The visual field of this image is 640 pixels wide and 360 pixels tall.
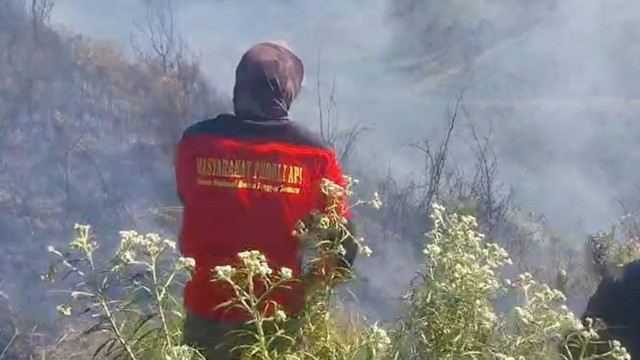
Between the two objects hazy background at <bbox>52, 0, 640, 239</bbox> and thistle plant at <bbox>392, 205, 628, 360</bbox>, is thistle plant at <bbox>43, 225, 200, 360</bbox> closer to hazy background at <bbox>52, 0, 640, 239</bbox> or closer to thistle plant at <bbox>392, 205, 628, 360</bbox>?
thistle plant at <bbox>392, 205, 628, 360</bbox>

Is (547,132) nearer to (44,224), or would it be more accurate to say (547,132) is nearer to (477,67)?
(477,67)

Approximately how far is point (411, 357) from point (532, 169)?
3927 mm

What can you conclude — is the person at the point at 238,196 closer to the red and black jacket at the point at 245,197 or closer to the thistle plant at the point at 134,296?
the red and black jacket at the point at 245,197

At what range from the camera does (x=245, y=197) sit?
6.39 ft

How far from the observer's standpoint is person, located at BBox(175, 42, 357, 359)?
1.93 meters

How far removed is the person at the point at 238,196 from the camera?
6.34 ft

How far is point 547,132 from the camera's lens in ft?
17.6

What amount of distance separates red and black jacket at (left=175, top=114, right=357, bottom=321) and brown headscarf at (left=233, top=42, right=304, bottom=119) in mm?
81

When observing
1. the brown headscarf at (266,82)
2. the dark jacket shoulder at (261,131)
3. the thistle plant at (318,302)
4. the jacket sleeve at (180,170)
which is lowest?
the thistle plant at (318,302)

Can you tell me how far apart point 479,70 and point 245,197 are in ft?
13.2

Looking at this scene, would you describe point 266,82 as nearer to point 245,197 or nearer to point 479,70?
point 245,197

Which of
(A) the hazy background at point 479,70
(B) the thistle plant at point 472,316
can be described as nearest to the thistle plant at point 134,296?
(B) the thistle plant at point 472,316

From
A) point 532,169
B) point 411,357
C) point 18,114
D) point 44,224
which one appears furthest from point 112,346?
point 532,169

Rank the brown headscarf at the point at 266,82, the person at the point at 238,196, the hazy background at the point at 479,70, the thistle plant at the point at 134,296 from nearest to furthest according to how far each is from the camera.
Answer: the thistle plant at the point at 134,296, the person at the point at 238,196, the brown headscarf at the point at 266,82, the hazy background at the point at 479,70
